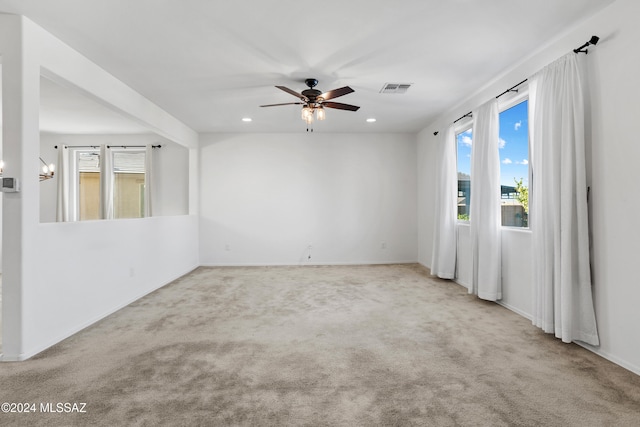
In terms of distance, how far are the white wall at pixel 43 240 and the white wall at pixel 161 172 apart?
7.67 ft

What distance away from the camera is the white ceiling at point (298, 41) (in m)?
2.49

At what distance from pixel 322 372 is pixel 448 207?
12.2 ft

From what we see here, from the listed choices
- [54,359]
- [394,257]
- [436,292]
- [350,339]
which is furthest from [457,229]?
[54,359]

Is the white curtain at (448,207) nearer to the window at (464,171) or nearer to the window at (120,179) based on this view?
the window at (464,171)

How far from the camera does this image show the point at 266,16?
2596mm

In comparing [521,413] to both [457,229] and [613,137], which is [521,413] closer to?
[613,137]

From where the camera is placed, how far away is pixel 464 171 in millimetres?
5230

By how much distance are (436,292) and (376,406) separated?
9.41ft

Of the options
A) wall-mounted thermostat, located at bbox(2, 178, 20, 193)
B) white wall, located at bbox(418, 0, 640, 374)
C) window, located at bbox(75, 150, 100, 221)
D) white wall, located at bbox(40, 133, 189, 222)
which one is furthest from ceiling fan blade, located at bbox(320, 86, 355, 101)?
window, located at bbox(75, 150, 100, 221)

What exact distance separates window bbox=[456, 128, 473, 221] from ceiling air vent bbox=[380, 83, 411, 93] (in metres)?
1.50

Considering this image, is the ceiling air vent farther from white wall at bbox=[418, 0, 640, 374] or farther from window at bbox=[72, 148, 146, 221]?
window at bbox=[72, 148, 146, 221]

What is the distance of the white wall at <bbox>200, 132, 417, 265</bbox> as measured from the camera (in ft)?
21.7

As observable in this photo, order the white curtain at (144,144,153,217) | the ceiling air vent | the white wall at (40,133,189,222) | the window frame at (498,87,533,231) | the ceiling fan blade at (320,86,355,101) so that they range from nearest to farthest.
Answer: the ceiling fan blade at (320,86,355,101) → the window frame at (498,87,533,231) → the ceiling air vent → the white curtain at (144,144,153,217) → the white wall at (40,133,189,222)

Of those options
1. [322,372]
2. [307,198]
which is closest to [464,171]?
[307,198]
